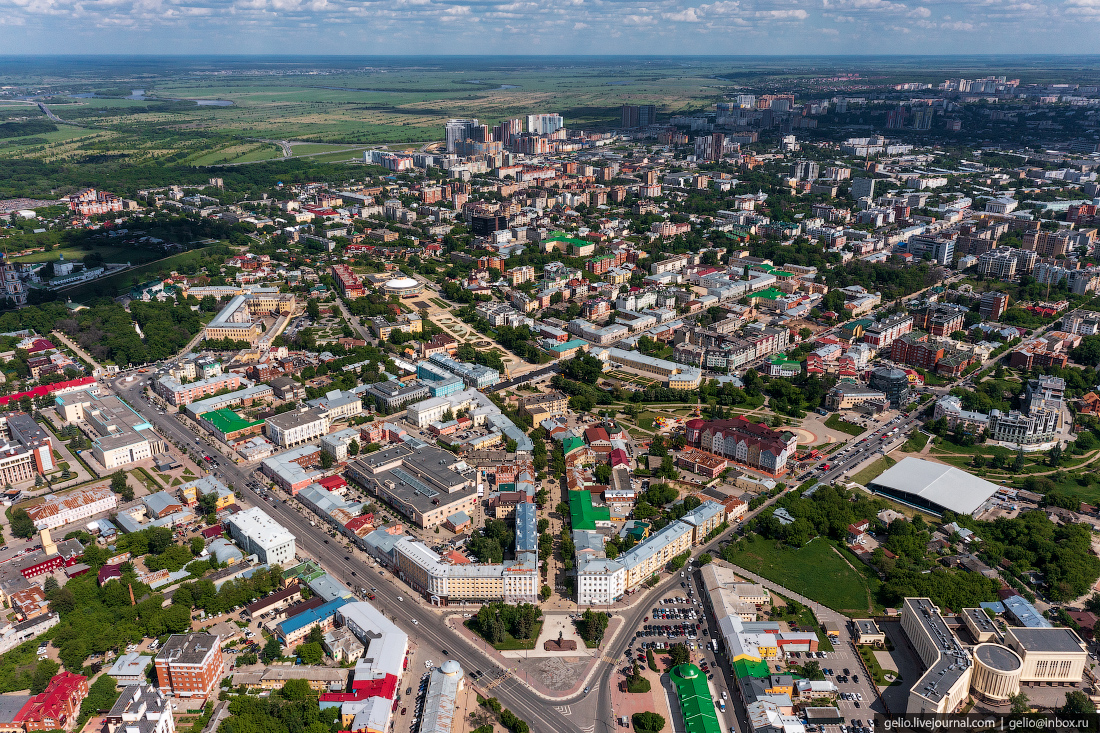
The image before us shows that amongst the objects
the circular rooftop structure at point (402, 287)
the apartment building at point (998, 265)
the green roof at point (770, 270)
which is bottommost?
the circular rooftop structure at point (402, 287)

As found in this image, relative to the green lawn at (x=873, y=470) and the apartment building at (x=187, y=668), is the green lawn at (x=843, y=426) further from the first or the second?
the apartment building at (x=187, y=668)

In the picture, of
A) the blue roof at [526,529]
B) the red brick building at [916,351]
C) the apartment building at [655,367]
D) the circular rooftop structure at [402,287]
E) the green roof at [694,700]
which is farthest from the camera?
the circular rooftop structure at [402,287]

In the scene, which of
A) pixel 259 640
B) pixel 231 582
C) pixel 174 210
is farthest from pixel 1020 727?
pixel 174 210

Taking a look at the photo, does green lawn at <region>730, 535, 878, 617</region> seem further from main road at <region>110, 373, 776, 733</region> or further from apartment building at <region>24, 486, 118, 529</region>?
apartment building at <region>24, 486, 118, 529</region>

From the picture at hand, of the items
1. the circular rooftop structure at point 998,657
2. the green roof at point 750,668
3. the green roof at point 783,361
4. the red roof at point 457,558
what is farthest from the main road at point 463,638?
the green roof at point 783,361

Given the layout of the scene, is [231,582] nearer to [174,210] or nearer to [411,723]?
[411,723]

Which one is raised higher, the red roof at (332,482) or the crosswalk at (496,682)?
the red roof at (332,482)

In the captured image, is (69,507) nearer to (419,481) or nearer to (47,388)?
(419,481)
